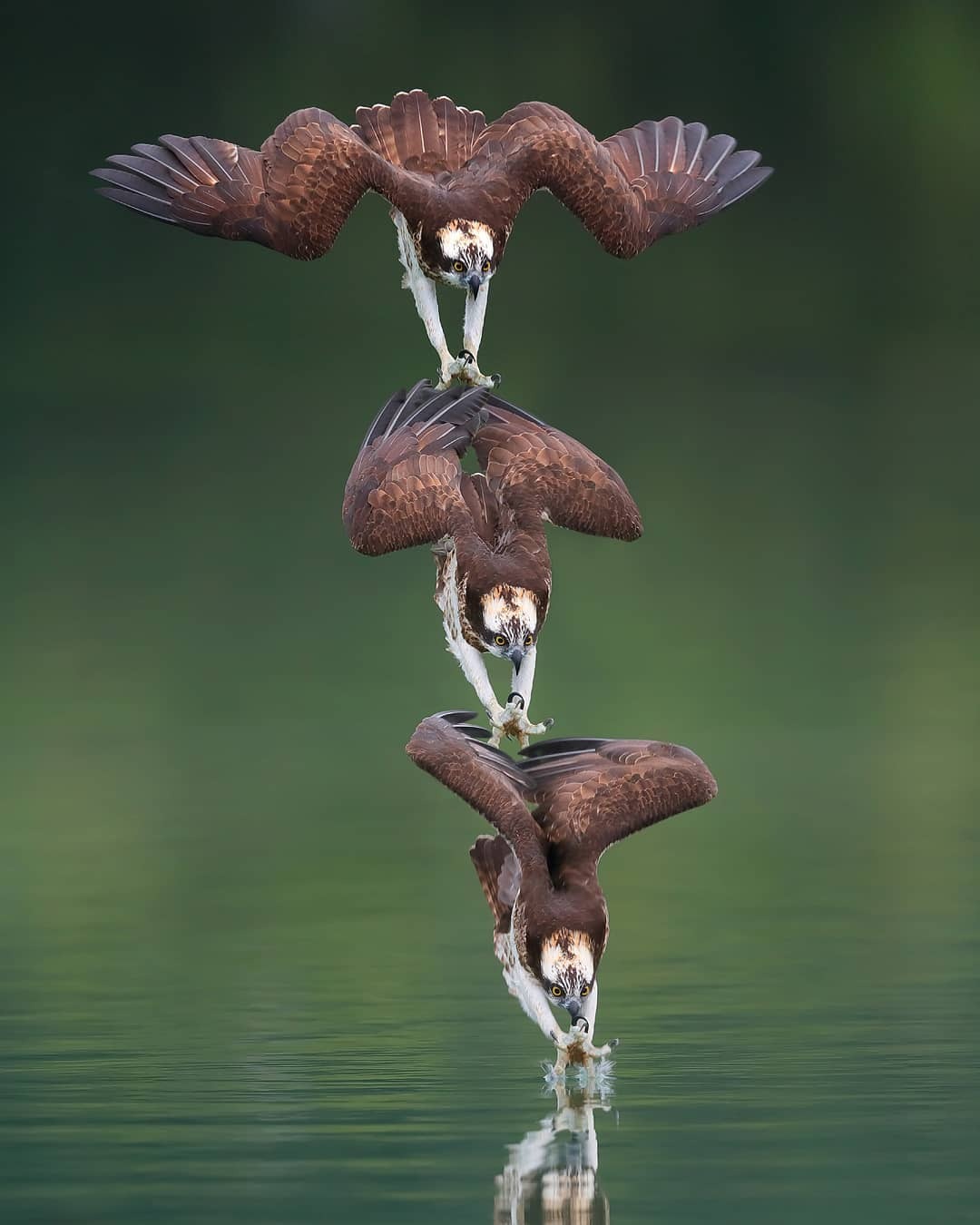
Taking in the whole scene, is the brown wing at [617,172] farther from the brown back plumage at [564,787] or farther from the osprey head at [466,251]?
the brown back plumage at [564,787]

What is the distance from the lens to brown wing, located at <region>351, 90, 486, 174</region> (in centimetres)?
1382

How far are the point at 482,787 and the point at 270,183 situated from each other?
272 centimetres

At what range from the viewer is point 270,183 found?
13391 millimetres

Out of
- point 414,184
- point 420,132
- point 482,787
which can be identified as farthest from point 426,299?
point 482,787

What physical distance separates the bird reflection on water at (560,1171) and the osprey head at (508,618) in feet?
6.44

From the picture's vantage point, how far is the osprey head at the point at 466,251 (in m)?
13.2

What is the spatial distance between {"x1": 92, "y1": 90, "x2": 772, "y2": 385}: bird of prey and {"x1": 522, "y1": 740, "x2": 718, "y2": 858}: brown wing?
168 centimetres

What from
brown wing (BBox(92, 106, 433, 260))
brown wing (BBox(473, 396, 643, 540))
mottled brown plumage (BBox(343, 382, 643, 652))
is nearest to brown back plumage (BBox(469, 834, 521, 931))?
mottled brown plumage (BBox(343, 382, 643, 652))

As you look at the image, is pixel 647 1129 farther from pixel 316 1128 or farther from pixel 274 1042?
pixel 274 1042

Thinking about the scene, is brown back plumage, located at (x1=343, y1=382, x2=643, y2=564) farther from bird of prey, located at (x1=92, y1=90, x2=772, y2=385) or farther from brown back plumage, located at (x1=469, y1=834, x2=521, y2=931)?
brown back plumage, located at (x1=469, y1=834, x2=521, y2=931)

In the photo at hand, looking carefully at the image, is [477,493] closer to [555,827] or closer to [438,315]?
[438,315]

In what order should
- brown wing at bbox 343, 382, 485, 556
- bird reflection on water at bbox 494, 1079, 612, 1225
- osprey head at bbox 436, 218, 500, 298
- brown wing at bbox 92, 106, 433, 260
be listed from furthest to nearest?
brown wing at bbox 92, 106, 433, 260 → osprey head at bbox 436, 218, 500, 298 → brown wing at bbox 343, 382, 485, 556 → bird reflection on water at bbox 494, 1079, 612, 1225

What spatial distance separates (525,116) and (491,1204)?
468cm

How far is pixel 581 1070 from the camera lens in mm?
13625
